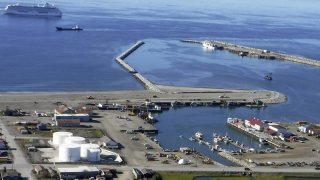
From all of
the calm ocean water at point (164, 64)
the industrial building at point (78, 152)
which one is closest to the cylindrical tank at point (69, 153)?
the industrial building at point (78, 152)

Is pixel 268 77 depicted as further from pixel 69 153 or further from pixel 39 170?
pixel 39 170

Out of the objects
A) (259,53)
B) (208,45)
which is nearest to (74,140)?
(259,53)

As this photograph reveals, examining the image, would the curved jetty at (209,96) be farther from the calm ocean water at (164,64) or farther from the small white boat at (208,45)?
the small white boat at (208,45)

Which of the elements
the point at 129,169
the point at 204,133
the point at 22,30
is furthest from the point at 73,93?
the point at 22,30

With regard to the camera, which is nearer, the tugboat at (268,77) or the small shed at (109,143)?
the small shed at (109,143)

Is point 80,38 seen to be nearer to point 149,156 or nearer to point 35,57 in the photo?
point 35,57

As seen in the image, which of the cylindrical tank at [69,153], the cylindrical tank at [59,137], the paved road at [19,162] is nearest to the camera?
the paved road at [19,162]
